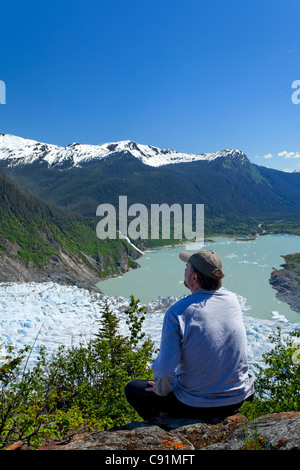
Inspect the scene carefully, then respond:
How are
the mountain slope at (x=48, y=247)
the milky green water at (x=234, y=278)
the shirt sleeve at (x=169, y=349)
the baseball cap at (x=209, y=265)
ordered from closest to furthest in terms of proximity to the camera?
the shirt sleeve at (x=169, y=349) < the baseball cap at (x=209, y=265) < the milky green water at (x=234, y=278) < the mountain slope at (x=48, y=247)

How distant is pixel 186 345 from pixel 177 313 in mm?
347

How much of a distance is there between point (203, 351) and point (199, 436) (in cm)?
78

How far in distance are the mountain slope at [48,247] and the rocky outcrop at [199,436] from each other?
193 ft

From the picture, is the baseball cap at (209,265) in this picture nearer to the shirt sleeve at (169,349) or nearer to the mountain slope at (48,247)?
the shirt sleeve at (169,349)

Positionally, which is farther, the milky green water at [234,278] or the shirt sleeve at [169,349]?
the milky green water at [234,278]

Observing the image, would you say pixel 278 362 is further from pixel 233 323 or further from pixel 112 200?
pixel 112 200

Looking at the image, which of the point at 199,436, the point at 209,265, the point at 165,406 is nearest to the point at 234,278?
the point at 165,406

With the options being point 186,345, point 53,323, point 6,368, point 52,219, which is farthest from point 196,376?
point 52,219

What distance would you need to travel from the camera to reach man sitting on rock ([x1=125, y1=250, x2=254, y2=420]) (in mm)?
2967

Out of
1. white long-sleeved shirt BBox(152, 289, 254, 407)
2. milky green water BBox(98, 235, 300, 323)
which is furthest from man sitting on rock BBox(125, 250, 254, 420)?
milky green water BBox(98, 235, 300, 323)

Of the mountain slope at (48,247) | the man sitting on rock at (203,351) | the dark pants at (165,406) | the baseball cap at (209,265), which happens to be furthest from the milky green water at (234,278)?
the baseball cap at (209,265)

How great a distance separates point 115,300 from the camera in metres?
51.5

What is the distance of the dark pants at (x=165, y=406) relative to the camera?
3.13 metres

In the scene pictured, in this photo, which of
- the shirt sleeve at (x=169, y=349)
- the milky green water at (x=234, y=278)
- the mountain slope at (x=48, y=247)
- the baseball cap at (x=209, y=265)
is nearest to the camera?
the shirt sleeve at (x=169, y=349)
